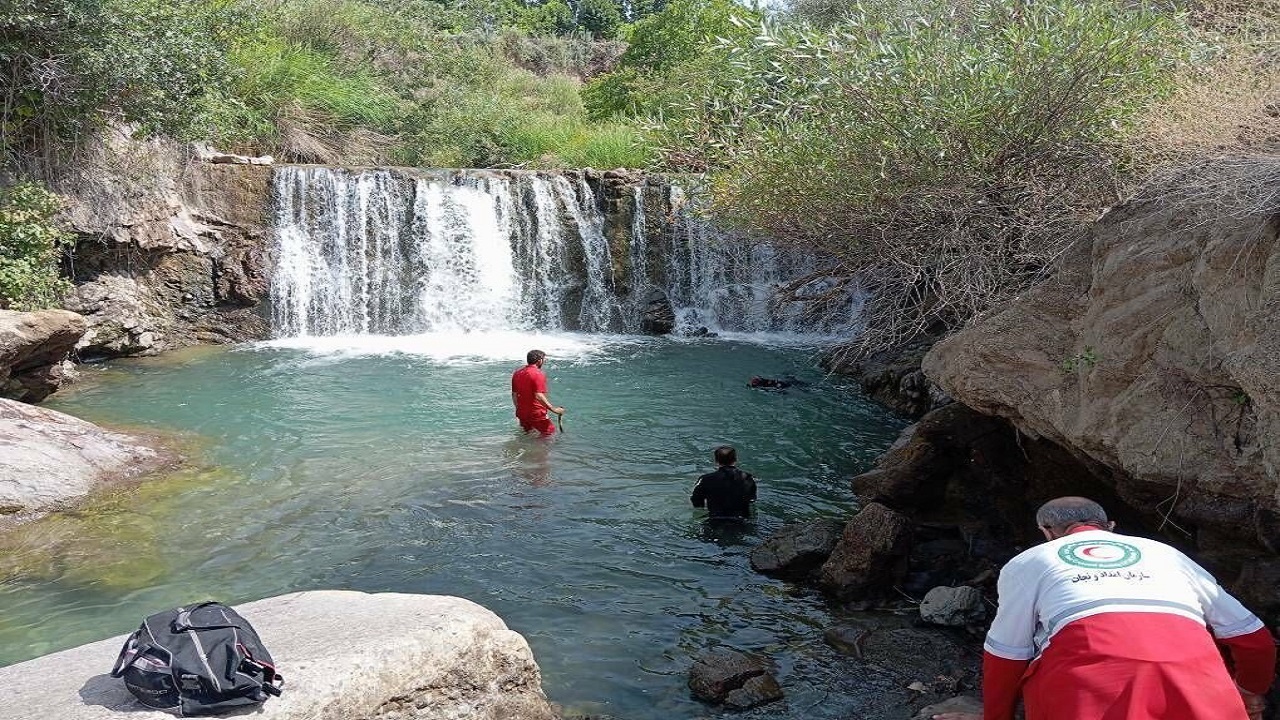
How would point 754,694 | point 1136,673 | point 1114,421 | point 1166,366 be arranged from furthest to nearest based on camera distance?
point 754,694 → point 1114,421 → point 1166,366 → point 1136,673

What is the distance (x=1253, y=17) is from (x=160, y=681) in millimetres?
8841

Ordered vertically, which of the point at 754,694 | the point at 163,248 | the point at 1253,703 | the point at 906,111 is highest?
the point at 906,111

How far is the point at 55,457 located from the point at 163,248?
28.9 feet

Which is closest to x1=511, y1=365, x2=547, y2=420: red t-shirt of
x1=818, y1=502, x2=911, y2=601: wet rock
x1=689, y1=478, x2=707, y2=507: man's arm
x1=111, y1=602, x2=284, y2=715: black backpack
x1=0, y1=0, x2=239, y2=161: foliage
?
x1=689, y1=478, x2=707, y2=507: man's arm

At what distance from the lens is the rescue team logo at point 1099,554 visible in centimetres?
325

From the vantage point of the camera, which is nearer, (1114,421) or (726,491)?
(1114,421)

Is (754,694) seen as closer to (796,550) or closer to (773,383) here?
(796,550)

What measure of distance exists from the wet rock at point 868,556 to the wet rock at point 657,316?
476 inches

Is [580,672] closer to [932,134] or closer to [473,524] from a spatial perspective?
[473,524]

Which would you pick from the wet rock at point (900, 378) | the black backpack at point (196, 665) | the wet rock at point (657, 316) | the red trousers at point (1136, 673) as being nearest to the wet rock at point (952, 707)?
the red trousers at point (1136, 673)

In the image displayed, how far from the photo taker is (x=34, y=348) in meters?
12.2

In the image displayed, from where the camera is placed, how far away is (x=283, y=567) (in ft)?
25.3

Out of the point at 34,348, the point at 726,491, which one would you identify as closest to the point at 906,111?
the point at 726,491

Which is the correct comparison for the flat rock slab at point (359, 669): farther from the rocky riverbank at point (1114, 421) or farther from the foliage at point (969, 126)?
the foliage at point (969, 126)
